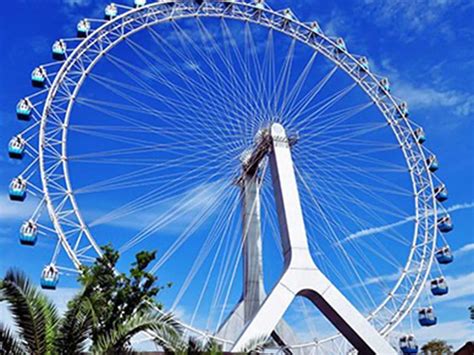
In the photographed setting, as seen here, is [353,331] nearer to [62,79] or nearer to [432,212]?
[432,212]

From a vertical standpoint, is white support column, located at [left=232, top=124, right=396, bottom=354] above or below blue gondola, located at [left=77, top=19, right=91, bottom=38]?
below

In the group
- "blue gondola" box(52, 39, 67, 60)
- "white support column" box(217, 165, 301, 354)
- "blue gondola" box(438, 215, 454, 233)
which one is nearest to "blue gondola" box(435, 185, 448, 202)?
"blue gondola" box(438, 215, 454, 233)

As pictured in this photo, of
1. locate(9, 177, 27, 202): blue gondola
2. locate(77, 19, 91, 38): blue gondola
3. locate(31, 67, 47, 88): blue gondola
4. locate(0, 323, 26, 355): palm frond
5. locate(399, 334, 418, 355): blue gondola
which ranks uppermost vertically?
locate(77, 19, 91, 38): blue gondola

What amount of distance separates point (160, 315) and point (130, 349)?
28.5 inches

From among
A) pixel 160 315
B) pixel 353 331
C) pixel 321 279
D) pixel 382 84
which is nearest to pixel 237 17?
pixel 382 84

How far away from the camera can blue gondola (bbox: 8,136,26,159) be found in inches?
727

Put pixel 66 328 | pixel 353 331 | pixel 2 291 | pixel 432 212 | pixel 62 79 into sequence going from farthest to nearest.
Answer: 1. pixel 432 212
2. pixel 62 79
3. pixel 353 331
4. pixel 66 328
5. pixel 2 291

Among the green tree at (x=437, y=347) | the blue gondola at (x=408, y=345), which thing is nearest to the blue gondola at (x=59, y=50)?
the blue gondola at (x=408, y=345)

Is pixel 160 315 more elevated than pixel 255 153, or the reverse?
pixel 255 153

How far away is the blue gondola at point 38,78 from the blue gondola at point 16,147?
6.96ft

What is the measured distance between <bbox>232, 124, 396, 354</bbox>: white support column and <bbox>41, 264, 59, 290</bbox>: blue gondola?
6.32m

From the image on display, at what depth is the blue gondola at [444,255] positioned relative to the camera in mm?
24625

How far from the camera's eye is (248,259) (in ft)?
69.5

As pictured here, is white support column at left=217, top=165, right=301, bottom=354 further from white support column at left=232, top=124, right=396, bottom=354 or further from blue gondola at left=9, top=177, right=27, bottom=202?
blue gondola at left=9, top=177, right=27, bottom=202
